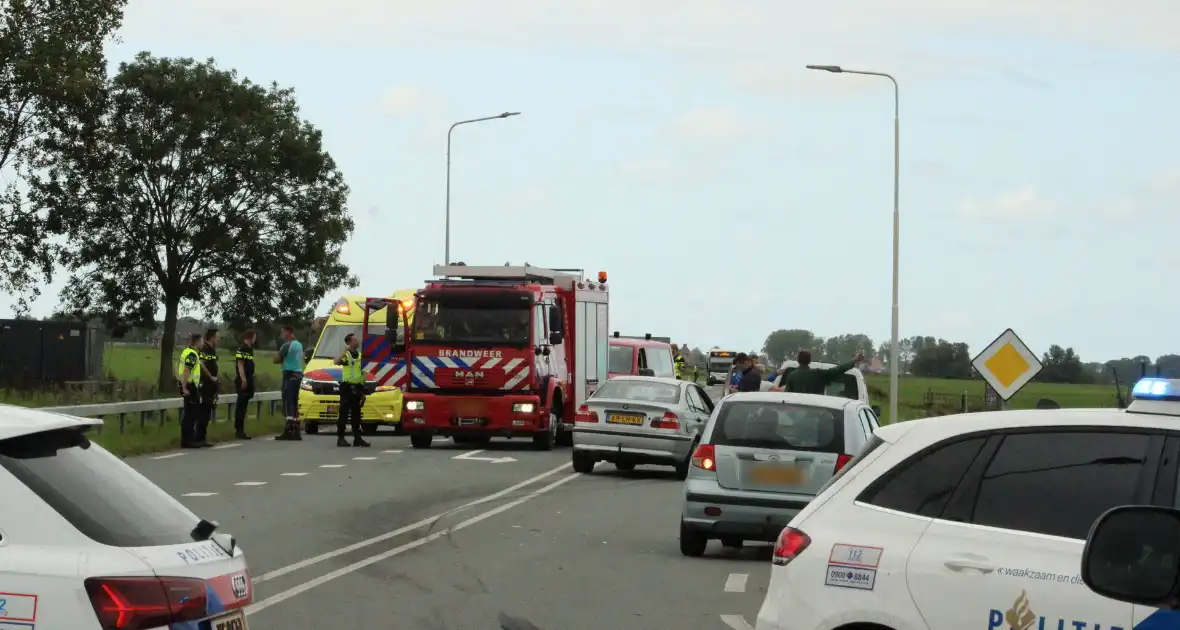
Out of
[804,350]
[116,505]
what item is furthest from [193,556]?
[804,350]

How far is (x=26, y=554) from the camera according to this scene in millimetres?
5051

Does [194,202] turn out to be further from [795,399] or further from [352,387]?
[795,399]

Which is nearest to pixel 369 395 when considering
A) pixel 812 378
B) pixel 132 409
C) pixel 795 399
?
pixel 132 409

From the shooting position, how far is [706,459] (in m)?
14.9

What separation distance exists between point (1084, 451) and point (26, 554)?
330 cm

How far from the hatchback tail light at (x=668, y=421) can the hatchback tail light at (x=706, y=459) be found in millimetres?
9010

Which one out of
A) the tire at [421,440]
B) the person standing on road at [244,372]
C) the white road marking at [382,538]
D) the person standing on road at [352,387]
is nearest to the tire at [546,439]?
the tire at [421,440]

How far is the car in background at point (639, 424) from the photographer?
24.1 meters

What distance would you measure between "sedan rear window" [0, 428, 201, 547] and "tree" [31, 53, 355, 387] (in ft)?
182

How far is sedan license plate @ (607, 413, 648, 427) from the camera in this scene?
79.0 ft

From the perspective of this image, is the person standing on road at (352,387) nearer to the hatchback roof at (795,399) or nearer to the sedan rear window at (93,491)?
the hatchback roof at (795,399)

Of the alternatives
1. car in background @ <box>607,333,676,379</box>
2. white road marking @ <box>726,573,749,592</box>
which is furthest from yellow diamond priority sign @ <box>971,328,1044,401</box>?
car in background @ <box>607,333,676,379</box>

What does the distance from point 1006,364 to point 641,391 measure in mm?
5740

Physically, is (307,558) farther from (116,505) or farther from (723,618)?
(116,505)
